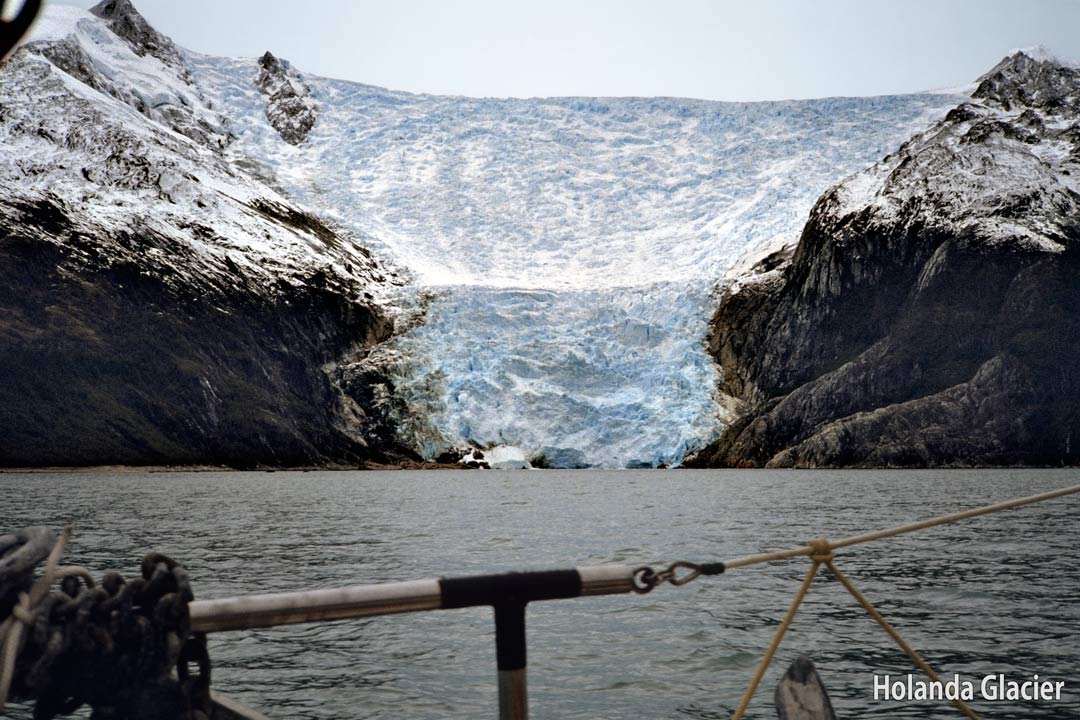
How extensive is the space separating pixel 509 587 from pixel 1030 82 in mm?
180943

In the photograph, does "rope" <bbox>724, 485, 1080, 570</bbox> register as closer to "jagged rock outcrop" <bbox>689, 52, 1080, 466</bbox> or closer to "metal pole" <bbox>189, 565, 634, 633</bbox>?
A: "metal pole" <bbox>189, 565, 634, 633</bbox>

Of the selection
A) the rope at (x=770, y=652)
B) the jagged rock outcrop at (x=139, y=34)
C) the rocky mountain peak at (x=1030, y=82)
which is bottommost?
the rope at (x=770, y=652)

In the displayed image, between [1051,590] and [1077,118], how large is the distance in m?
154

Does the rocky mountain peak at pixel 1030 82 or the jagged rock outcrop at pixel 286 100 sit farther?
the jagged rock outcrop at pixel 286 100

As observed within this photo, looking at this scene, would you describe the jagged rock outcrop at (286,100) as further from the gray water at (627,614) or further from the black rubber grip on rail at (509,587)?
the black rubber grip on rail at (509,587)

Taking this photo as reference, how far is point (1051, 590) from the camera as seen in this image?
55.6ft

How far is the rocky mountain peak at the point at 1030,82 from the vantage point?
5999 inches

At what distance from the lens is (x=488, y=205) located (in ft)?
454

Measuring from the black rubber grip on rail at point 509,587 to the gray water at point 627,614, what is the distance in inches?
196

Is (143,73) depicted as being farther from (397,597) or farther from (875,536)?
(397,597)

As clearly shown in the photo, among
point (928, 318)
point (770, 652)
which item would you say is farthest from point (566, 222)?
point (770, 652)

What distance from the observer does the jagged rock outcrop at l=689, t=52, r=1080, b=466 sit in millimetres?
115688

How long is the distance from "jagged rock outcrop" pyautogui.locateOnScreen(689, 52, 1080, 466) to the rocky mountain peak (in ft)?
34.9

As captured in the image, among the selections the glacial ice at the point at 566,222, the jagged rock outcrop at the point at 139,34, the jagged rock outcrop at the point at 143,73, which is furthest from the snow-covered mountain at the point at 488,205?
the jagged rock outcrop at the point at 139,34
